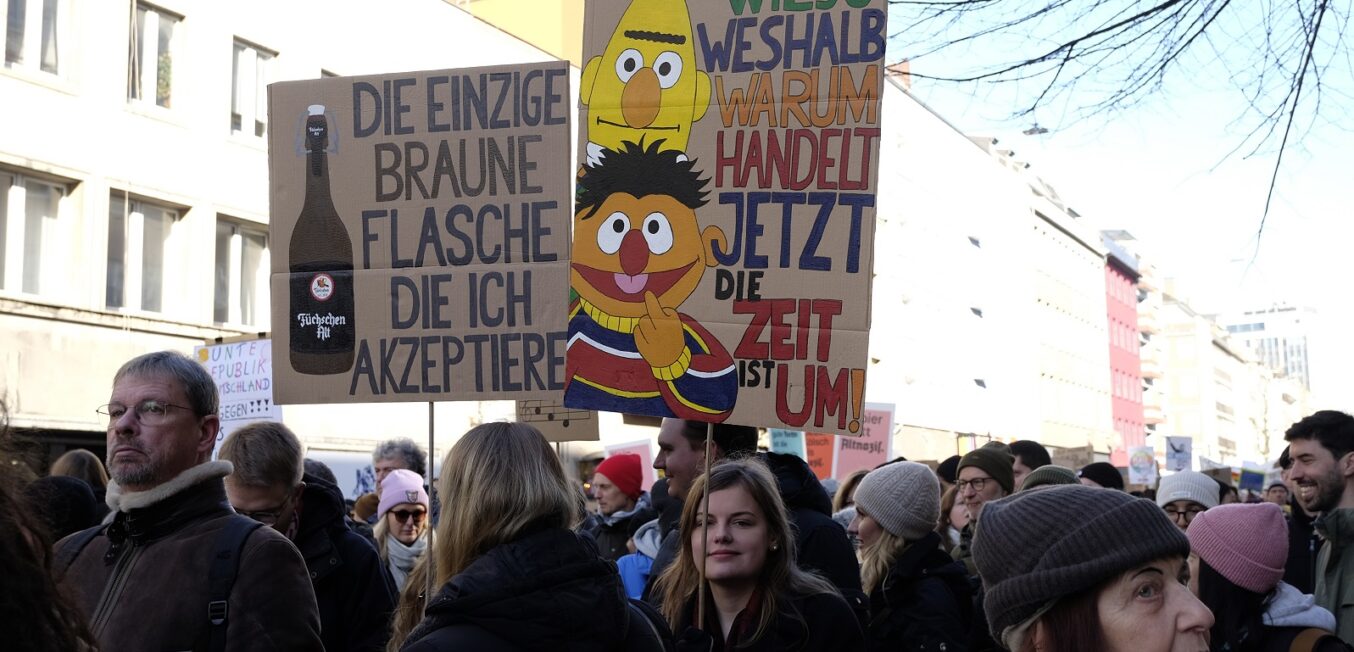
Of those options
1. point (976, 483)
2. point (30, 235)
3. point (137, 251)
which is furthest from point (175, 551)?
point (137, 251)

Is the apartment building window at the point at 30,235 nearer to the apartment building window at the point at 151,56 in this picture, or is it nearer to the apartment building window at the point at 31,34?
the apartment building window at the point at 31,34

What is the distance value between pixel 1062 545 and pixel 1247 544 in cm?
269

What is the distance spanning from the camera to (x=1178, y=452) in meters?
29.8

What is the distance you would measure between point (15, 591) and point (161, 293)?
21963 mm

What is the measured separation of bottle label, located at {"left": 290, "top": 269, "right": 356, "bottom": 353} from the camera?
5547 millimetres

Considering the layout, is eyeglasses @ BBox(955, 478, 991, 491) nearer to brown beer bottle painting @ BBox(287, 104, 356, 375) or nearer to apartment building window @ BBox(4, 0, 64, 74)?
brown beer bottle painting @ BBox(287, 104, 356, 375)

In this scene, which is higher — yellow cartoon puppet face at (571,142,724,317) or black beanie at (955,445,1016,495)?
yellow cartoon puppet face at (571,142,724,317)

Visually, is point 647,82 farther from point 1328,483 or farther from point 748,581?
point 1328,483

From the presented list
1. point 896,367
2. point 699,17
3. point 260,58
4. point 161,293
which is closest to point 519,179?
point 699,17

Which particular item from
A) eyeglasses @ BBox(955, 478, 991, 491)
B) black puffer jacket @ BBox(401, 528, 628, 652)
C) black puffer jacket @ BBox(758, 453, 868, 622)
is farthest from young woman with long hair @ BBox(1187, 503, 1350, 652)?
eyeglasses @ BBox(955, 478, 991, 491)

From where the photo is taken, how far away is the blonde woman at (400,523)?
25.1 feet

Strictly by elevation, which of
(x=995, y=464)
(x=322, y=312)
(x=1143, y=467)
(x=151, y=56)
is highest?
(x=151, y=56)

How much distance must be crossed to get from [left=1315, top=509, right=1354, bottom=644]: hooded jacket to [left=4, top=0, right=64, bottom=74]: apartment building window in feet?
63.1

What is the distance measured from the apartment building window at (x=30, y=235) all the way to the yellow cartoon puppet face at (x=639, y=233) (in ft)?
57.6
